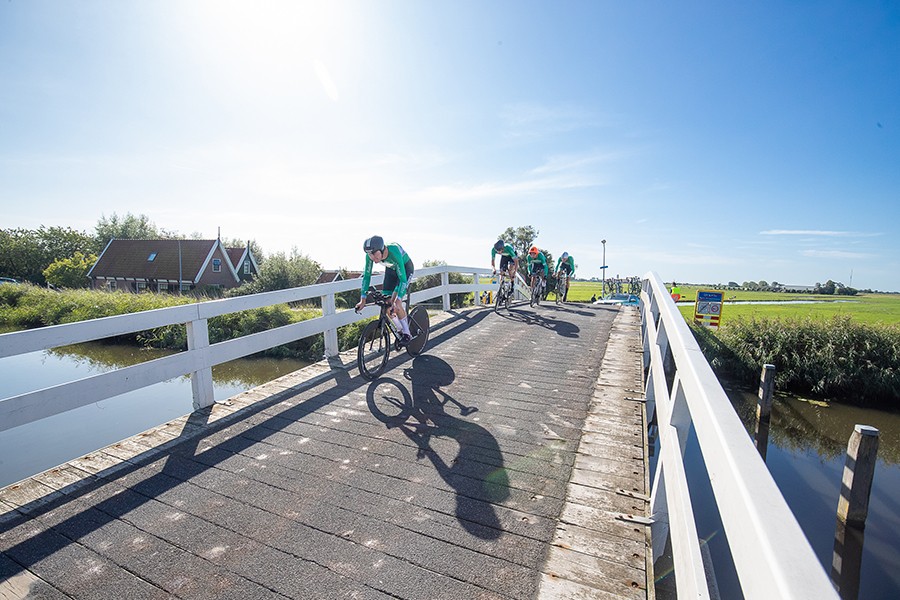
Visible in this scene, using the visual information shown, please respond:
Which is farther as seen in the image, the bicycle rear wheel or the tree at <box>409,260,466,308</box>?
the tree at <box>409,260,466,308</box>

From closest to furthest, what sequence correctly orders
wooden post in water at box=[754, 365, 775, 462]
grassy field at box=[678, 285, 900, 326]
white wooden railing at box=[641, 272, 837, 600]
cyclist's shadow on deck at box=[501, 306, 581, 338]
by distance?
white wooden railing at box=[641, 272, 837, 600] < cyclist's shadow on deck at box=[501, 306, 581, 338] < wooden post in water at box=[754, 365, 775, 462] < grassy field at box=[678, 285, 900, 326]

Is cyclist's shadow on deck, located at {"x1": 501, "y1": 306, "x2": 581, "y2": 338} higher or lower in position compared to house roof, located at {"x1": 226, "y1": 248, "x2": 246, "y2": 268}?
lower

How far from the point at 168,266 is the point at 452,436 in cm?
4832

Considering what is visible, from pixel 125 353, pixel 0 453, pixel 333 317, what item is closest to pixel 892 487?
pixel 333 317

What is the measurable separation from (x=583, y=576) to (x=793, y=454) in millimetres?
12237

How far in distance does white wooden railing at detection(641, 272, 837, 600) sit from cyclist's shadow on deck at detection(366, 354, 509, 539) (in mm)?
1150

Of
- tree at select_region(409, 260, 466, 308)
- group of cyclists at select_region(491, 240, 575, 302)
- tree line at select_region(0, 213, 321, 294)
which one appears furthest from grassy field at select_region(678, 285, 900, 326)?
tree line at select_region(0, 213, 321, 294)

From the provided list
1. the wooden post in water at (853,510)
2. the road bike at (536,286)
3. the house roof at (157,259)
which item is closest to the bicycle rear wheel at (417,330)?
the road bike at (536,286)

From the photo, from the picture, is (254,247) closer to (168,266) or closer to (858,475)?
(168,266)

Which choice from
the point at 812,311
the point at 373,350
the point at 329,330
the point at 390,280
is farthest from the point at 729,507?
the point at 812,311

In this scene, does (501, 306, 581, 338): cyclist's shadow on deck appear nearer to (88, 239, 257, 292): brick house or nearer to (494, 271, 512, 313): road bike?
(494, 271, 512, 313): road bike

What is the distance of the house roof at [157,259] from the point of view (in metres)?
42.5

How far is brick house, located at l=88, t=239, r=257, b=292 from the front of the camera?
42375mm

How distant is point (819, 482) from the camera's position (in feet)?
32.3
